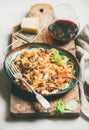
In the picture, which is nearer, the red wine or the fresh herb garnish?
the fresh herb garnish

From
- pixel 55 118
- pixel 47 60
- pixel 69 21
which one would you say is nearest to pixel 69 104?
pixel 55 118

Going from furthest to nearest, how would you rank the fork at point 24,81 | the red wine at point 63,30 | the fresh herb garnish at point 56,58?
the red wine at point 63,30 < the fresh herb garnish at point 56,58 < the fork at point 24,81

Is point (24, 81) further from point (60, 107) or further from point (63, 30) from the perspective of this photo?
point (63, 30)

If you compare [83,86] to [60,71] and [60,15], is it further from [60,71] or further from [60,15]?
[60,15]

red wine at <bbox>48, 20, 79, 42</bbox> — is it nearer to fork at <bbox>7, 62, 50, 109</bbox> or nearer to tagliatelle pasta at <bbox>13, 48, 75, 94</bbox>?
tagliatelle pasta at <bbox>13, 48, 75, 94</bbox>

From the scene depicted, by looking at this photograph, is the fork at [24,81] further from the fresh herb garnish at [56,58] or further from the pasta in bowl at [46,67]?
the fresh herb garnish at [56,58]

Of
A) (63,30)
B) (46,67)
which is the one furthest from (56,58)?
(63,30)

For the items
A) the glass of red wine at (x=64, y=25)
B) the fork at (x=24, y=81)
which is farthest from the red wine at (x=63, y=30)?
the fork at (x=24, y=81)

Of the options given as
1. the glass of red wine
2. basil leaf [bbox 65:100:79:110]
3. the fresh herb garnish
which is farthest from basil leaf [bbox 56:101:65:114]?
the glass of red wine
